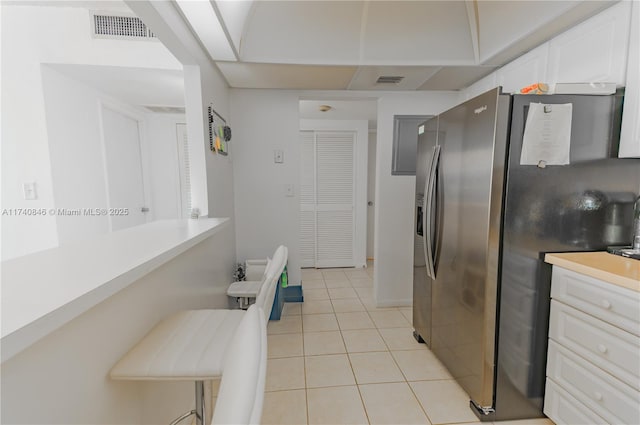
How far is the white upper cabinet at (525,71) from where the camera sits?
5.91 ft

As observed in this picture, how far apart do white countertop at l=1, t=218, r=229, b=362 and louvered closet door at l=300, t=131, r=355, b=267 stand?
300 cm

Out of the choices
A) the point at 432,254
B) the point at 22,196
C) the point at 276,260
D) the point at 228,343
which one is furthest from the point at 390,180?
the point at 22,196

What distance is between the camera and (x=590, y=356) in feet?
4.13

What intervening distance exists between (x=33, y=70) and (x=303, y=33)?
72.5 inches

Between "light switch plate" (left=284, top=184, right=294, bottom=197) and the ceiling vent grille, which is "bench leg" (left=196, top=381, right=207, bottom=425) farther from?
the ceiling vent grille

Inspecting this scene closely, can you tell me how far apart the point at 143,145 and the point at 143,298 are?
8.90ft

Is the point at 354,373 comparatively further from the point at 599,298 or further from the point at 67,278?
the point at 67,278

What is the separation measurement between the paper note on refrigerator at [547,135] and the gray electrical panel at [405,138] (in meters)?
1.44

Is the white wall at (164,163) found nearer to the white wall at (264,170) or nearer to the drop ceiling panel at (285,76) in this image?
the white wall at (264,170)

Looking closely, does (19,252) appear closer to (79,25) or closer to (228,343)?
(79,25)

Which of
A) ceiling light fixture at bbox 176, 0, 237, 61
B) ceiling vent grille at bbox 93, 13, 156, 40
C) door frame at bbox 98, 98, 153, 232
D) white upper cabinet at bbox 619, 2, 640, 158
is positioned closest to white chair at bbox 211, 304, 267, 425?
ceiling light fixture at bbox 176, 0, 237, 61

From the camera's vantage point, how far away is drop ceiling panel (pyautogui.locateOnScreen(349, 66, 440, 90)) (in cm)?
217

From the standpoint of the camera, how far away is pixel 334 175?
4152 millimetres

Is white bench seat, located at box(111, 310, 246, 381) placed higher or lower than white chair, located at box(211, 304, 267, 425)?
lower
